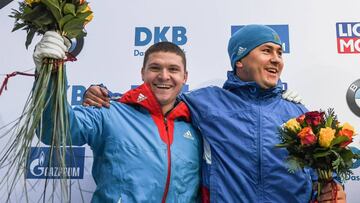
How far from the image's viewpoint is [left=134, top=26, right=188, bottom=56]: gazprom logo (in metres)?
2.34

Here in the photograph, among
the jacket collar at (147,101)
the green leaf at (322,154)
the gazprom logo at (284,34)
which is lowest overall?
the green leaf at (322,154)

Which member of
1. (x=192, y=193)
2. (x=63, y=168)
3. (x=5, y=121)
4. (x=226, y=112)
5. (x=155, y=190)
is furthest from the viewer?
(x=5, y=121)

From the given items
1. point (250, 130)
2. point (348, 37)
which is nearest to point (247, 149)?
point (250, 130)

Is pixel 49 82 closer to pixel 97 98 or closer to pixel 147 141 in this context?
pixel 97 98

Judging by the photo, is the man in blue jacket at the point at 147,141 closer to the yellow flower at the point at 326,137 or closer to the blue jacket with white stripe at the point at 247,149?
the blue jacket with white stripe at the point at 247,149

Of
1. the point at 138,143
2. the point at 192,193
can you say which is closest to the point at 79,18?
the point at 138,143

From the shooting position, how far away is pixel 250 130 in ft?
5.59

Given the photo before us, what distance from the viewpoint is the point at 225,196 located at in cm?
164

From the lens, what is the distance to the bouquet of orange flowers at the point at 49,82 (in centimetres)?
123

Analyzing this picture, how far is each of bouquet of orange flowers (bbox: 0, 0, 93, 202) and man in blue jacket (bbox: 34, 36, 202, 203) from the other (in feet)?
0.44

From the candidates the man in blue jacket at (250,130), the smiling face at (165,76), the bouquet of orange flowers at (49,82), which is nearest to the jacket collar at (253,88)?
the man in blue jacket at (250,130)

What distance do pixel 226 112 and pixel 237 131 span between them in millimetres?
118

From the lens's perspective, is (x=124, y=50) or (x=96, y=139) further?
(x=124, y=50)

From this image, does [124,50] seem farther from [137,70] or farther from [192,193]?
[192,193]
